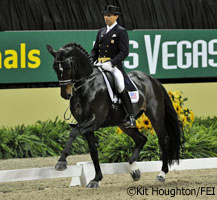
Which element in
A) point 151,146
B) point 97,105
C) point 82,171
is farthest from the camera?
point 151,146

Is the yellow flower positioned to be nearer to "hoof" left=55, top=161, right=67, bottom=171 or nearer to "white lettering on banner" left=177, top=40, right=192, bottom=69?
"white lettering on banner" left=177, top=40, right=192, bottom=69

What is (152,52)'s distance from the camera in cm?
1156

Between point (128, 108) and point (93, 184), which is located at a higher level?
point (128, 108)

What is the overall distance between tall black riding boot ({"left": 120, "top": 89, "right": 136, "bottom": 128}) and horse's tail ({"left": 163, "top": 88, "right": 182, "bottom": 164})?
963 millimetres

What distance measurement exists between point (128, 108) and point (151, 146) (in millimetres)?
2123

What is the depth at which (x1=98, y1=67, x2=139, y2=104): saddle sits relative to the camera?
747cm

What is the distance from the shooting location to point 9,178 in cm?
739

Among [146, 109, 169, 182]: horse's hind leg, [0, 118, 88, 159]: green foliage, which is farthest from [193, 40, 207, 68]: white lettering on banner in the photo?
[146, 109, 169, 182]: horse's hind leg

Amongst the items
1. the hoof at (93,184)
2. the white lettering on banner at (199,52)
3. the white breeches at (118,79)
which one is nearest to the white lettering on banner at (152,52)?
the white lettering on banner at (199,52)

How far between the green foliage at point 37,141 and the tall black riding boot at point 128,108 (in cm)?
326

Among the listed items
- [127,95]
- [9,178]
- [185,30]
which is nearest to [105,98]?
[127,95]

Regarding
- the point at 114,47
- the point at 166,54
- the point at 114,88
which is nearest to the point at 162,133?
the point at 114,88

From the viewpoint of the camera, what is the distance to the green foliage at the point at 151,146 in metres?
9.56

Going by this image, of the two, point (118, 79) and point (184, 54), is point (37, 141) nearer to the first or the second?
point (184, 54)
